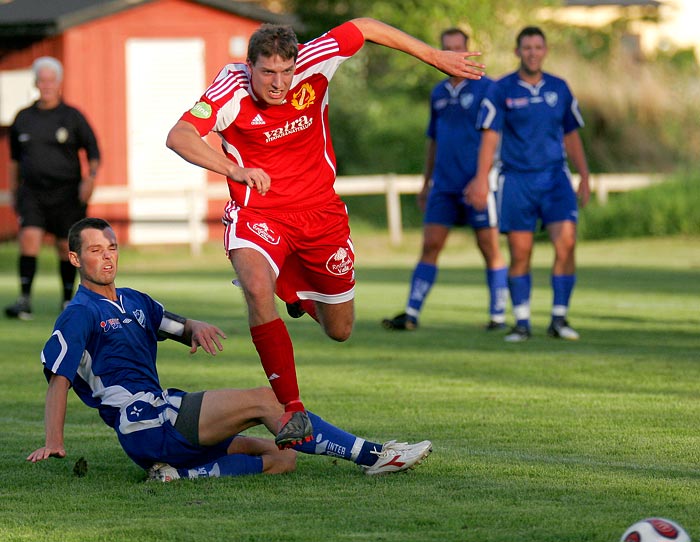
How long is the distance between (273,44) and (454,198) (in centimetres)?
594


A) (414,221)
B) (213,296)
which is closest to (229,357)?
(213,296)

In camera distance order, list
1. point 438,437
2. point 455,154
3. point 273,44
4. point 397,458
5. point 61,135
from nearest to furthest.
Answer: point 397,458, point 273,44, point 438,437, point 455,154, point 61,135

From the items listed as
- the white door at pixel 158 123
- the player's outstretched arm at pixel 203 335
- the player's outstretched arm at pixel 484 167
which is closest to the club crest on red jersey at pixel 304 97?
the player's outstretched arm at pixel 203 335

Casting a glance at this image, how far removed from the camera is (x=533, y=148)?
1142 centimetres

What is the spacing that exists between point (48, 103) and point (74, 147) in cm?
51

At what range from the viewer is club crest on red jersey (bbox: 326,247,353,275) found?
23.3ft

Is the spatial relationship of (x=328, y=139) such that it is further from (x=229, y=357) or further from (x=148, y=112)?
(x=148, y=112)

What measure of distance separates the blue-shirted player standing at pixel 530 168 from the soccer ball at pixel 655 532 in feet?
22.3

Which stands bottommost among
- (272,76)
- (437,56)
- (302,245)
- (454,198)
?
(454,198)

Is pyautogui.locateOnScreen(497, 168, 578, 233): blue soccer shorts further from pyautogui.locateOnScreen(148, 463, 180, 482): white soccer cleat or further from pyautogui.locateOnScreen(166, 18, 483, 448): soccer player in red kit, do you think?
pyautogui.locateOnScreen(148, 463, 180, 482): white soccer cleat

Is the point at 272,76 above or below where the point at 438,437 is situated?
above

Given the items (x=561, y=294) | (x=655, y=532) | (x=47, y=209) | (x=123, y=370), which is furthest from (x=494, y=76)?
(x=655, y=532)

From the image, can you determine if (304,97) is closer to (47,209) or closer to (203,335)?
(203,335)

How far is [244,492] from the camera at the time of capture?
229 inches
